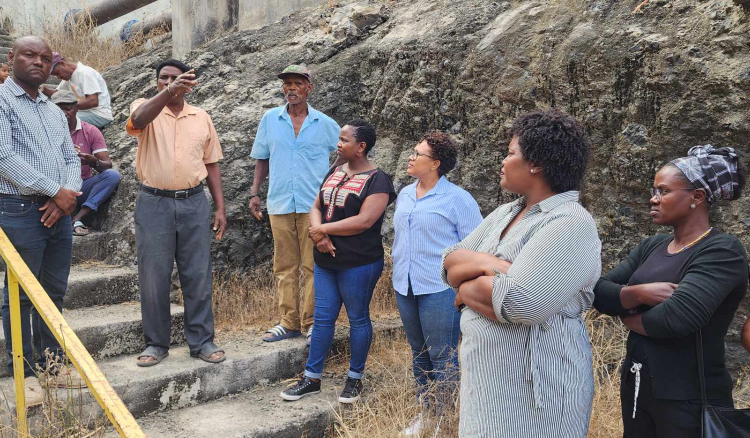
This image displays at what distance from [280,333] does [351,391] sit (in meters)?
0.94

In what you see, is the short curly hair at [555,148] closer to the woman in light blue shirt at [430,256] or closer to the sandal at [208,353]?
the woman in light blue shirt at [430,256]

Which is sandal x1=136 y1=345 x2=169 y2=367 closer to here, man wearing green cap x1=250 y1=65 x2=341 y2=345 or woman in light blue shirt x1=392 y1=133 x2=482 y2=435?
man wearing green cap x1=250 y1=65 x2=341 y2=345

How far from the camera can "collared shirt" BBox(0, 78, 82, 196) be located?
3.66 m

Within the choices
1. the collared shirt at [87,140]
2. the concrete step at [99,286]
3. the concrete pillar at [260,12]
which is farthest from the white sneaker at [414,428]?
the concrete pillar at [260,12]

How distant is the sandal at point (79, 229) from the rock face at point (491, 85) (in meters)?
0.21

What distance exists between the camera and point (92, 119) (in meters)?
6.89

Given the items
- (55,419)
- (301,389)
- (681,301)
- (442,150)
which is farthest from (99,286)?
(681,301)

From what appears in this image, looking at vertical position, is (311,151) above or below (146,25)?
below

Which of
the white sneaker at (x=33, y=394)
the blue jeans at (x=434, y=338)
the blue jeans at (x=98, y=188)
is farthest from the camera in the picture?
the blue jeans at (x=98, y=188)

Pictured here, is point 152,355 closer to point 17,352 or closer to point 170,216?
point 170,216

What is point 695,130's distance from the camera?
4.23 metres

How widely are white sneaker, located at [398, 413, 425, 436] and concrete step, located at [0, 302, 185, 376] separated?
2.04 metres

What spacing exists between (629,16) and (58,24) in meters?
9.83

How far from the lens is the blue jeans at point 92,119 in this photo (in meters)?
6.83
